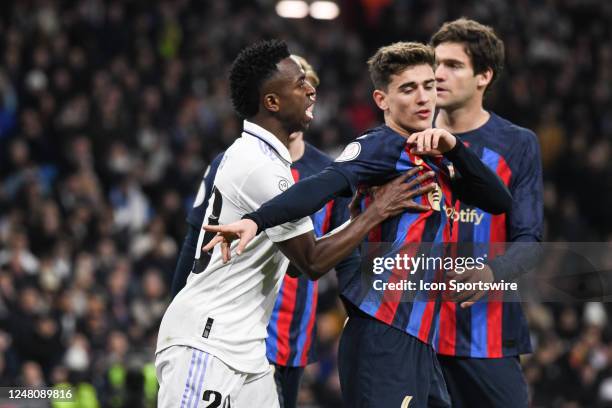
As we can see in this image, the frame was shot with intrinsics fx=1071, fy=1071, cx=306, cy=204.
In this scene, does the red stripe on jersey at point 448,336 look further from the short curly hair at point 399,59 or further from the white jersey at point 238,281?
the short curly hair at point 399,59

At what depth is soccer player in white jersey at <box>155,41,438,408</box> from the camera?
15.0 feet

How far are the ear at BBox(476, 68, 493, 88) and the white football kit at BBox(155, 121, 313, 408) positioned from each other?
159 centimetres

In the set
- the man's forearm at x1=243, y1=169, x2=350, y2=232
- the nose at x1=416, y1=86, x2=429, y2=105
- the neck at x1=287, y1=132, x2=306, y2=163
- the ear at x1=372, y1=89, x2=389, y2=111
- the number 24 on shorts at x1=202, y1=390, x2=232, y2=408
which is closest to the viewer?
the man's forearm at x1=243, y1=169, x2=350, y2=232

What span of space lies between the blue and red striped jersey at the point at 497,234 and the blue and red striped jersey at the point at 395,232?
0.57 meters

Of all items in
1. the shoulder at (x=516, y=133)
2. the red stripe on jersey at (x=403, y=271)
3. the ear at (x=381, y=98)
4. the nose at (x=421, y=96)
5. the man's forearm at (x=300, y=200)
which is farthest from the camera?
the shoulder at (x=516, y=133)

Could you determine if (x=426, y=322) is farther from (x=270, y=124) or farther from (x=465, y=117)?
(x=465, y=117)

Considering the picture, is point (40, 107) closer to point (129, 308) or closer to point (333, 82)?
point (129, 308)

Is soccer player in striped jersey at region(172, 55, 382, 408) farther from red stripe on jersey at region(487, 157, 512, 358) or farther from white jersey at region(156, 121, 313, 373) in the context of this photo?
white jersey at region(156, 121, 313, 373)

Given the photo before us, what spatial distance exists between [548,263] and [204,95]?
10797 millimetres

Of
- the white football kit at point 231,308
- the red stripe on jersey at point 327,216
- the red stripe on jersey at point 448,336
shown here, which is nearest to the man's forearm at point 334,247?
the white football kit at point 231,308

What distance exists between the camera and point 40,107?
1445 cm

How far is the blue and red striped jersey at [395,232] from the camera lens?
4.77 metres

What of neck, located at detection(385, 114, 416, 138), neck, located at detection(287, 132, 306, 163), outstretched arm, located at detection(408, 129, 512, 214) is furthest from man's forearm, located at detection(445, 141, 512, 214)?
neck, located at detection(287, 132, 306, 163)

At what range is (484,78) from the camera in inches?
232
